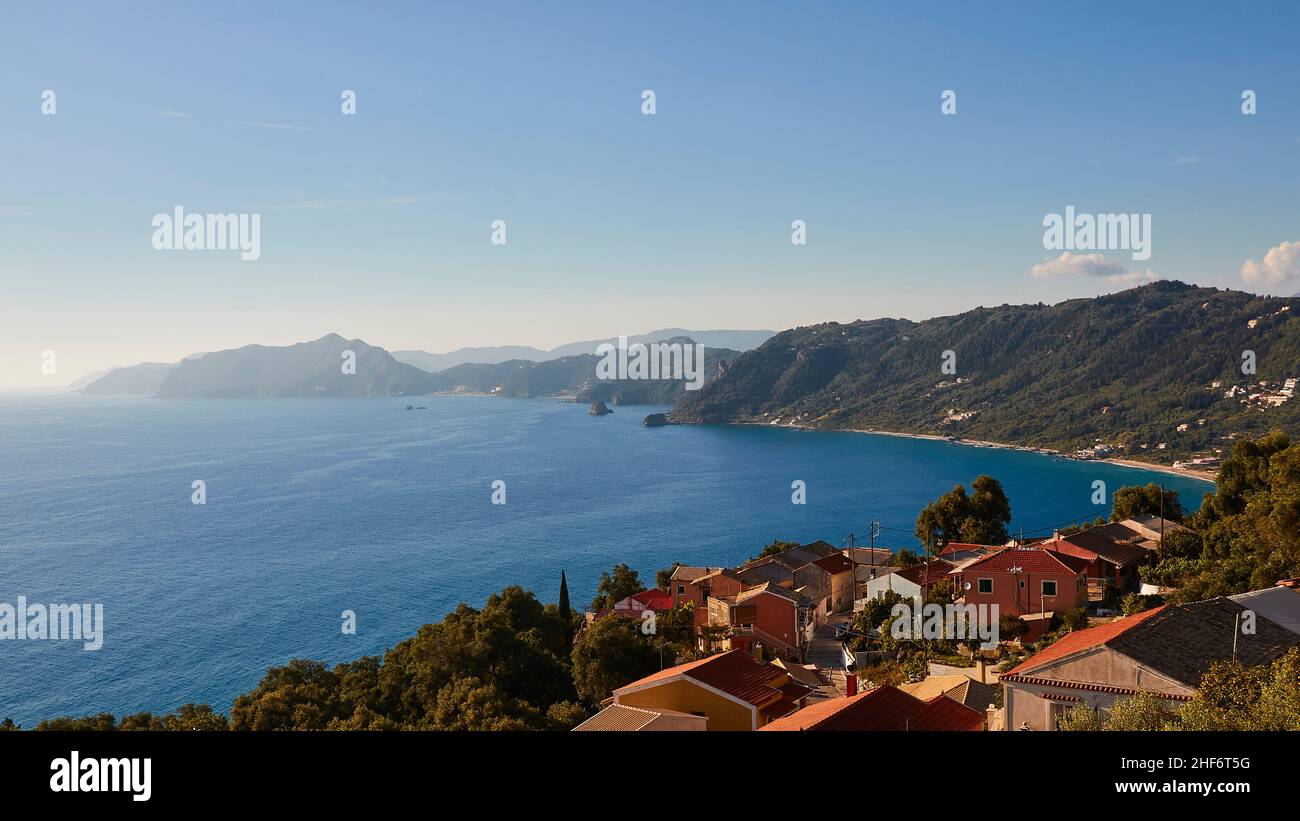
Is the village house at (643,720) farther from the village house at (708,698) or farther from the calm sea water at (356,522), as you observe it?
the calm sea water at (356,522)

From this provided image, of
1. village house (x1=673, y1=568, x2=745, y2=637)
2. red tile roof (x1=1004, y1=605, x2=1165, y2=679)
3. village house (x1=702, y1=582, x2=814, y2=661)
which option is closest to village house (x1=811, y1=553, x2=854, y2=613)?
village house (x1=673, y1=568, x2=745, y2=637)

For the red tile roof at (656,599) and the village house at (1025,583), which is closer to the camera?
the village house at (1025,583)

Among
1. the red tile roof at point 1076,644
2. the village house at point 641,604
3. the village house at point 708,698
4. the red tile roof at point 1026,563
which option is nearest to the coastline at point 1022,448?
the red tile roof at point 1026,563

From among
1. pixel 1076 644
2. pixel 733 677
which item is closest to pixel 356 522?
pixel 733 677

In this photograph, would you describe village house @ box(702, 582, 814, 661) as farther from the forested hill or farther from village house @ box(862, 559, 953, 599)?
the forested hill
